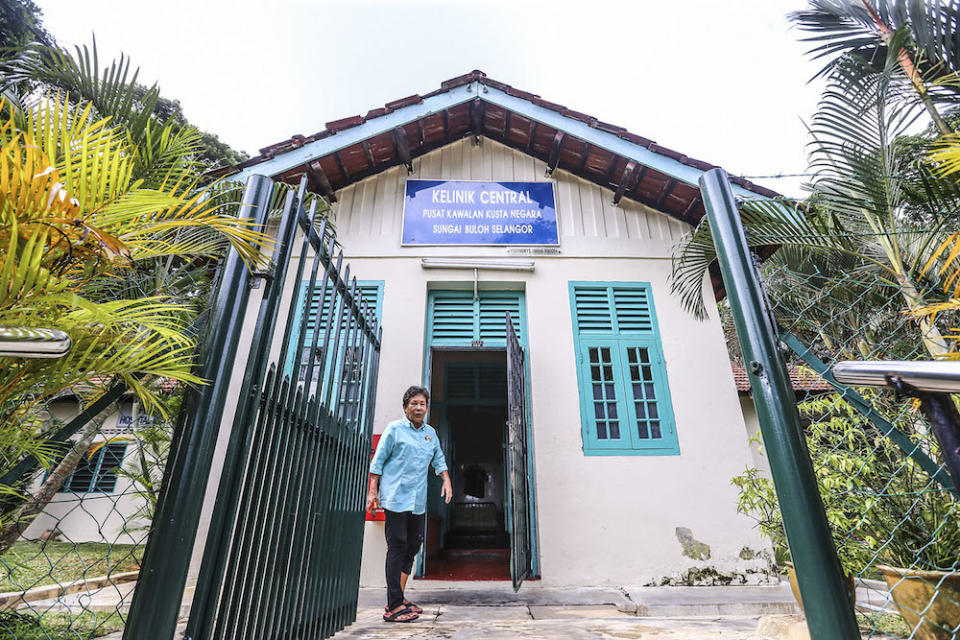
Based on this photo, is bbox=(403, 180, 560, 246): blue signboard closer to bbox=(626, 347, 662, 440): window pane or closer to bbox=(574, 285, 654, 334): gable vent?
bbox=(574, 285, 654, 334): gable vent

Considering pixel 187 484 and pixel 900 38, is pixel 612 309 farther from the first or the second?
pixel 187 484

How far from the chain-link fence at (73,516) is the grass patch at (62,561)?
2 cm

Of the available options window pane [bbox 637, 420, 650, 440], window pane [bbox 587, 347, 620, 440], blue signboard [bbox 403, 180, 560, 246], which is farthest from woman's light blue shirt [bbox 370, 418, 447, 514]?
blue signboard [bbox 403, 180, 560, 246]

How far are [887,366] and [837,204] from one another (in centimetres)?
330

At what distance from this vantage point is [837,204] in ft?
11.2

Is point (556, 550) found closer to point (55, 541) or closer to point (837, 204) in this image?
point (837, 204)

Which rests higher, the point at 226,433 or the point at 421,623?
the point at 226,433

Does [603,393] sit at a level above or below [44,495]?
above

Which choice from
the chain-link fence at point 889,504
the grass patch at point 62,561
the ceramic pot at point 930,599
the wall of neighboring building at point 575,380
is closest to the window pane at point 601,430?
the wall of neighboring building at point 575,380

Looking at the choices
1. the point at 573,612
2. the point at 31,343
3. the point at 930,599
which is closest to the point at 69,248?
the point at 31,343

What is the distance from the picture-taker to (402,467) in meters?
3.18

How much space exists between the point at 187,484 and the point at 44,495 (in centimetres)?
202

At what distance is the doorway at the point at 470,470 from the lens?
5391 mm

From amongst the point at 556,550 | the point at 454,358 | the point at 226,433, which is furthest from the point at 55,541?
the point at 556,550
